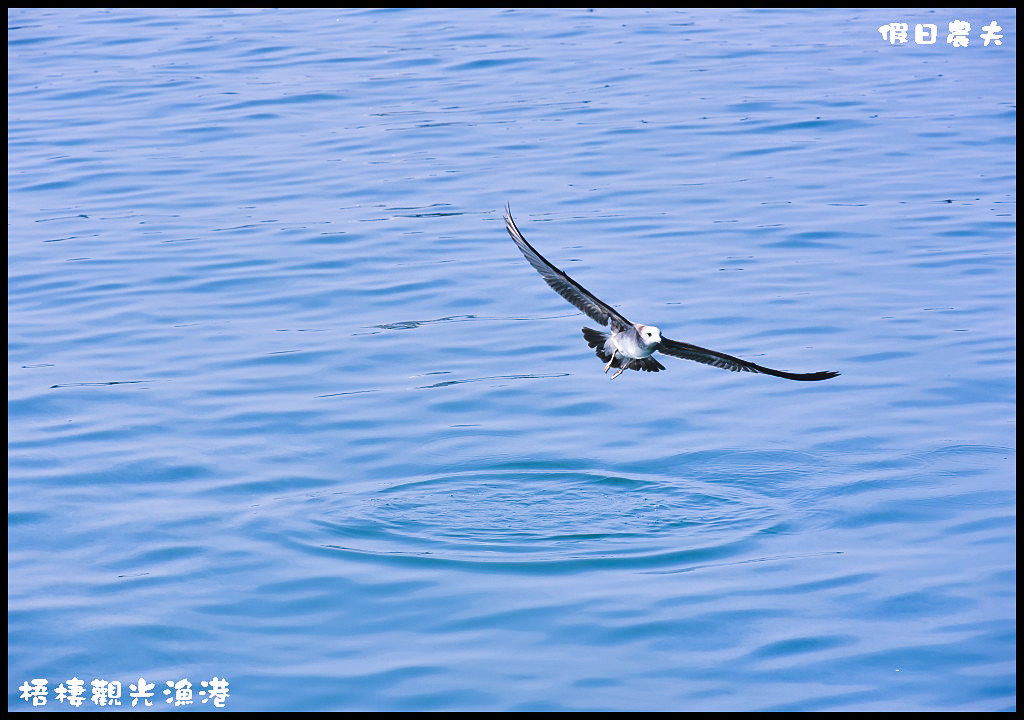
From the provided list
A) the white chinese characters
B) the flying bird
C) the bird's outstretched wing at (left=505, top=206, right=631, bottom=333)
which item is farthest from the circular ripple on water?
the white chinese characters

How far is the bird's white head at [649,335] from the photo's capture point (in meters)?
7.38

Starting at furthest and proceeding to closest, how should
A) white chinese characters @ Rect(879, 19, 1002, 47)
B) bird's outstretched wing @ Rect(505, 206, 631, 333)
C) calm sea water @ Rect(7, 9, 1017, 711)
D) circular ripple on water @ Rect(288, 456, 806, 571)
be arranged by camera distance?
1. white chinese characters @ Rect(879, 19, 1002, 47)
2. circular ripple on water @ Rect(288, 456, 806, 571)
3. calm sea water @ Rect(7, 9, 1017, 711)
4. bird's outstretched wing @ Rect(505, 206, 631, 333)

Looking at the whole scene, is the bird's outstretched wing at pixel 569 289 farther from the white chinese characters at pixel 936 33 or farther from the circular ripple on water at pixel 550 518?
the white chinese characters at pixel 936 33

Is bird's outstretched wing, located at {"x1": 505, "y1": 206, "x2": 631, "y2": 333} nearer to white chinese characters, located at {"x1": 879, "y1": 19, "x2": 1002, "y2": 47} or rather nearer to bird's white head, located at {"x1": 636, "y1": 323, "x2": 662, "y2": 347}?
bird's white head, located at {"x1": 636, "y1": 323, "x2": 662, "y2": 347}

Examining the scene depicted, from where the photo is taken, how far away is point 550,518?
8.94 m

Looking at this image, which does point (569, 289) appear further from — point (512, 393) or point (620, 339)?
point (512, 393)

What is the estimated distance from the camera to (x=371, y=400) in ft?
35.4

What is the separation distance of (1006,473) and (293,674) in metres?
4.87

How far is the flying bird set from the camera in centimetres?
742

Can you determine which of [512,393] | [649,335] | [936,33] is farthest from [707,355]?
[936,33]

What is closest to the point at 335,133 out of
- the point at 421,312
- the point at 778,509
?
the point at 421,312

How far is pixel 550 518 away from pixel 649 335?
1.92 metres

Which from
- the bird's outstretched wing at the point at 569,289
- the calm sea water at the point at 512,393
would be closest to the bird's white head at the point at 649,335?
the bird's outstretched wing at the point at 569,289

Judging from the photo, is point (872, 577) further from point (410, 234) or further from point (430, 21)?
point (430, 21)
